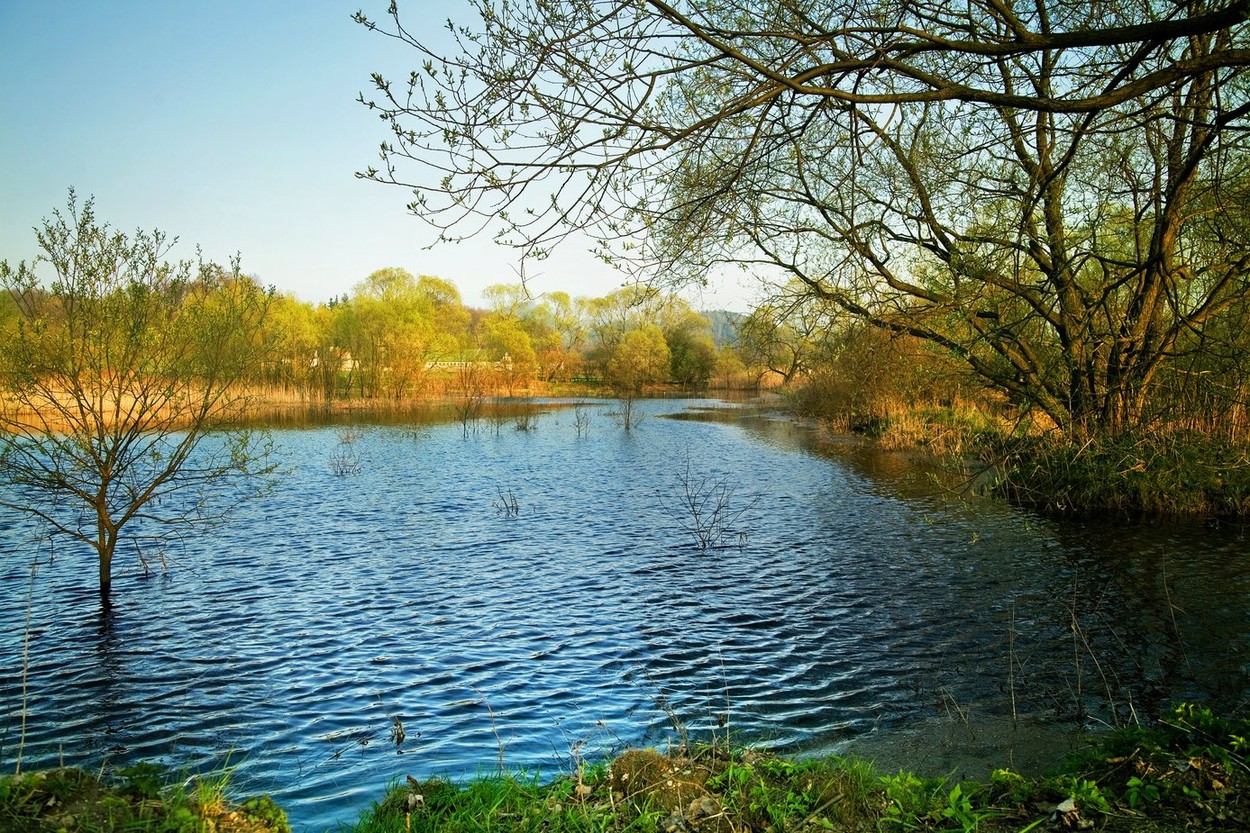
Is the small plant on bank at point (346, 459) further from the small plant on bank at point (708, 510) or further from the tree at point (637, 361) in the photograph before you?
the tree at point (637, 361)

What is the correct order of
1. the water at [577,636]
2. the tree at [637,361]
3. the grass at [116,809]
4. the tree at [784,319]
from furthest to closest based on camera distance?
1. the tree at [637,361]
2. the tree at [784,319]
3. the water at [577,636]
4. the grass at [116,809]

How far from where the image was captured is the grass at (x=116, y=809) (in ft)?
10.7

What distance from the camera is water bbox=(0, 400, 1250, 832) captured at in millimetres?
6094

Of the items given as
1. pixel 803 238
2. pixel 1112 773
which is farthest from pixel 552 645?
pixel 803 238

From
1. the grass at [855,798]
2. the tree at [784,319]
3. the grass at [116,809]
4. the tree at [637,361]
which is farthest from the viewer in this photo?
the tree at [637,361]

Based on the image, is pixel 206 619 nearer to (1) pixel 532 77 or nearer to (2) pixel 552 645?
(2) pixel 552 645

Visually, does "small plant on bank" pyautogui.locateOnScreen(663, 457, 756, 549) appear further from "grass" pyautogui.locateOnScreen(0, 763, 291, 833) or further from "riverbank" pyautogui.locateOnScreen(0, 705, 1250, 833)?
"grass" pyautogui.locateOnScreen(0, 763, 291, 833)

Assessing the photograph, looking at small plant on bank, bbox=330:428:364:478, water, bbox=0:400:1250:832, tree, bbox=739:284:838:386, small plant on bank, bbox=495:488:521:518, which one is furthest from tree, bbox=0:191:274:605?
small plant on bank, bbox=330:428:364:478

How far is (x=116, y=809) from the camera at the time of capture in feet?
11.1

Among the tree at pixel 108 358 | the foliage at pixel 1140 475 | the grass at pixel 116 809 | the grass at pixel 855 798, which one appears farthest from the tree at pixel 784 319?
the grass at pixel 116 809

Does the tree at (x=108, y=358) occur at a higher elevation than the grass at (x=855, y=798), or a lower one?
higher

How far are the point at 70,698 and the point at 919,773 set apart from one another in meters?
6.98

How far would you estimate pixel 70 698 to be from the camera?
6891mm

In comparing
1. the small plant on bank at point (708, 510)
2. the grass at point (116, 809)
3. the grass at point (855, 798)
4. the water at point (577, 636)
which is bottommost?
the water at point (577, 636)
